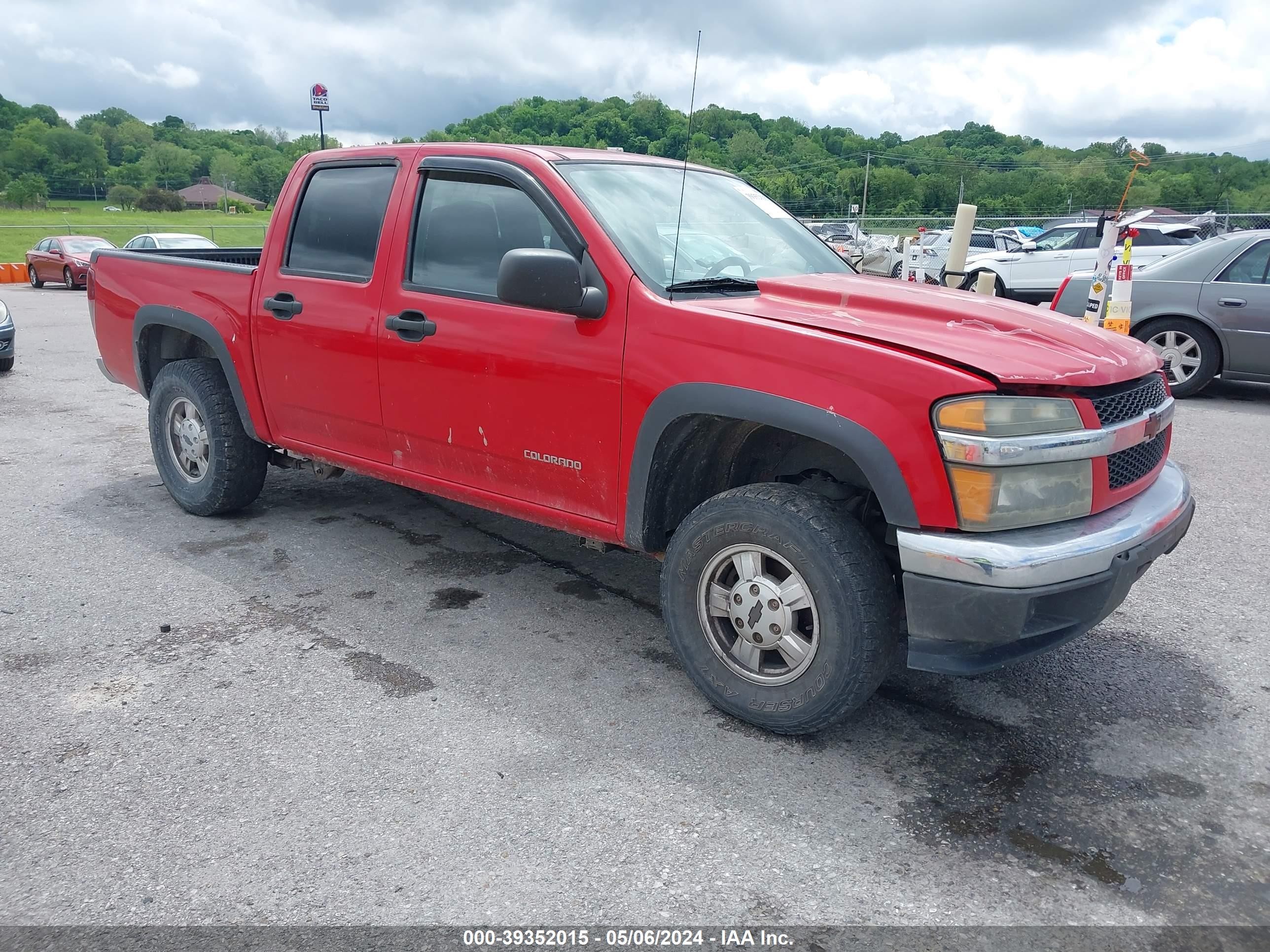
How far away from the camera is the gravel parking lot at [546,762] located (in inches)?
96.7

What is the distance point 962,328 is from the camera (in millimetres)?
3066

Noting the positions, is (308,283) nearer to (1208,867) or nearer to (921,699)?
(921,699)

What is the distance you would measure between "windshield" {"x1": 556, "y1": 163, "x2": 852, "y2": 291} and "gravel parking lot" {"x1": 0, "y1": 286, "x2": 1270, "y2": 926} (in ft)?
4.91

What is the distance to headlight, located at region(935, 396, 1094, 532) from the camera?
2.70 meters

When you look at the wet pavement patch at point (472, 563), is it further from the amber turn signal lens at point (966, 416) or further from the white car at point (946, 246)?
the white car at point (946, 246)

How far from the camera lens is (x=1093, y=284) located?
27.1ft

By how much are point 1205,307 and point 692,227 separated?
712cm

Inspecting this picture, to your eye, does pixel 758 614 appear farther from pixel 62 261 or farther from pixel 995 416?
pixel 62 261

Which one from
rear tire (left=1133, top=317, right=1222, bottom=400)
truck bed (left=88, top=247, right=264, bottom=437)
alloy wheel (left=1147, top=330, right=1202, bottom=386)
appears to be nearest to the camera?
truck bed (left=88, top=247, right=264, bottom=437)

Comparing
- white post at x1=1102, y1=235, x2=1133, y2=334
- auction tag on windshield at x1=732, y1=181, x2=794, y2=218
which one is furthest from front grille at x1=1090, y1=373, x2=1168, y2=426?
white post at x1=1102, y1=235, x2=1133, y2=334

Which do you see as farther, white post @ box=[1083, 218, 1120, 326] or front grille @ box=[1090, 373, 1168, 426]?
white post @ box=[1083, 218, 1120, 326]

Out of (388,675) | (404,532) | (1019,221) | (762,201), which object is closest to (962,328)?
(762,201)

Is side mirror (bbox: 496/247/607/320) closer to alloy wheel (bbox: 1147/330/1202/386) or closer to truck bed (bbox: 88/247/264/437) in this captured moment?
truck bed (bbox: 88/247/264/437)

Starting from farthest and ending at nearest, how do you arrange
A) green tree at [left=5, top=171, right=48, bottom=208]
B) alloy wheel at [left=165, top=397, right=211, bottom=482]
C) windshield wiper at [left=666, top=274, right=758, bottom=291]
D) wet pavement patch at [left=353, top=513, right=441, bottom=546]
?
green tree at [left=5, top=171, right=48, bottom=208]
alloy wheel at [left=165, top=397, right=211, bottom=482]
wet pavement patch at [left=353, top=513, right=441, bottom=546]
windshield wiper at [left=666, top=274, right=758, bottom=291]
